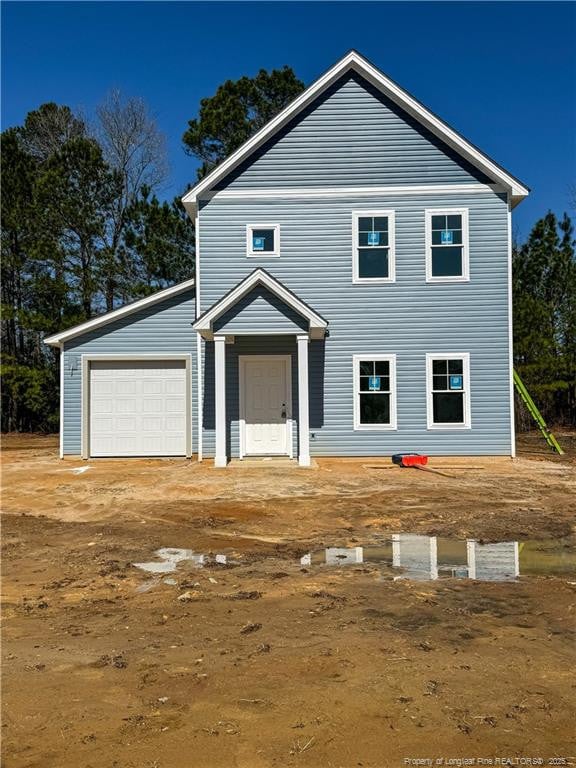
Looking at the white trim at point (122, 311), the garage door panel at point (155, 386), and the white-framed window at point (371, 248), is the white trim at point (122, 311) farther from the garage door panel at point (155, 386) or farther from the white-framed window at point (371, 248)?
the white-framed window at point (371, 248)

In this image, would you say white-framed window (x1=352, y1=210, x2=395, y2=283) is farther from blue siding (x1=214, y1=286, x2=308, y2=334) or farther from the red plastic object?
the red plastic object

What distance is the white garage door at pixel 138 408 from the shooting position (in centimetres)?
1573

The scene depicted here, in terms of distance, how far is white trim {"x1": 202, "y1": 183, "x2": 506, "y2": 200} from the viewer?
14.9 m

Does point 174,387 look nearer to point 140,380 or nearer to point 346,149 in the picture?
point 140,380

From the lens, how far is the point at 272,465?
1384 centimetres

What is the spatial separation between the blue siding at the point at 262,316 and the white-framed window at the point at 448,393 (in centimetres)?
341

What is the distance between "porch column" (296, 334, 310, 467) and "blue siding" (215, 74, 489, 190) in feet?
13.8

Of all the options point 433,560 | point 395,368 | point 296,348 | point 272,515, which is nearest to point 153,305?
point 296,348

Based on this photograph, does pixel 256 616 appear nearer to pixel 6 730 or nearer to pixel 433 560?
pixel 6 730

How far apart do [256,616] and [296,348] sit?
10.6 m

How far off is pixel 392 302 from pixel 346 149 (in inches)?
151

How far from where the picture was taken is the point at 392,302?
1498cm

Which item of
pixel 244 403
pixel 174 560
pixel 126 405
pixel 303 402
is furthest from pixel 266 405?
pixel 174 560

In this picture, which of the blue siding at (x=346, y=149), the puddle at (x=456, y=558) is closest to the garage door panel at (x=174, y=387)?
the blue siding at (x=346, y=149)
